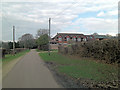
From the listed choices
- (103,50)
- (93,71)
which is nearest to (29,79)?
(93,71)

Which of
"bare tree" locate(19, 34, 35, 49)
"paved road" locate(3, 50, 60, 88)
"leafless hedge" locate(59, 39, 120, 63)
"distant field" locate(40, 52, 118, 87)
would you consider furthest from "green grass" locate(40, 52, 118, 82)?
"bare tree" locate(19, 34, 35, 49)

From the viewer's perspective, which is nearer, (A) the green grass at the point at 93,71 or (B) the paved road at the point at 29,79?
(B) the paved road at the point at 29,79

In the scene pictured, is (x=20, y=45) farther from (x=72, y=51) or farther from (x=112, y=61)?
(x=112, y=61)

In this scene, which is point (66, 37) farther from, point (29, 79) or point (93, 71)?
point (29, 79)

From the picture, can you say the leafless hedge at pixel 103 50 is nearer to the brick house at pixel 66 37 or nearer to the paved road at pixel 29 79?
the paved road at pixel 29 79

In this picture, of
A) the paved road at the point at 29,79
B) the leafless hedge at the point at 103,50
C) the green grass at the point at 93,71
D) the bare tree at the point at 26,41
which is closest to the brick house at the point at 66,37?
the bare tree at the point at 26,41

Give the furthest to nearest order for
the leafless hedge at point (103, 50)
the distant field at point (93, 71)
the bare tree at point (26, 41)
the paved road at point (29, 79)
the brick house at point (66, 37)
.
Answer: the bare tree at point (26, 41), the brick house at point (66, 37), the leafless hedge at point (103, 50), the distant field at point (93, 71), the paved road at point (29, 79)

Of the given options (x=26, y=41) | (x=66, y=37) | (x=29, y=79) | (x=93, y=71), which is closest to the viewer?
(x=29, y=79)

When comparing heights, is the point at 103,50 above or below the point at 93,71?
above

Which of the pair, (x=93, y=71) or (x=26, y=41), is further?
(x=26, y=41)

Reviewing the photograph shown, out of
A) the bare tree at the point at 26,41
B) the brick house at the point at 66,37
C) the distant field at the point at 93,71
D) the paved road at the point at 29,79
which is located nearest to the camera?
the paved road at the point at 29,79

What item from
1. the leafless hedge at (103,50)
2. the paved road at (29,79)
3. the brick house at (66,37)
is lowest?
the paved road at (29,79)

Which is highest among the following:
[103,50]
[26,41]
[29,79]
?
[26,41]

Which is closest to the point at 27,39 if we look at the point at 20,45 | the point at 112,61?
the point at 20,45
